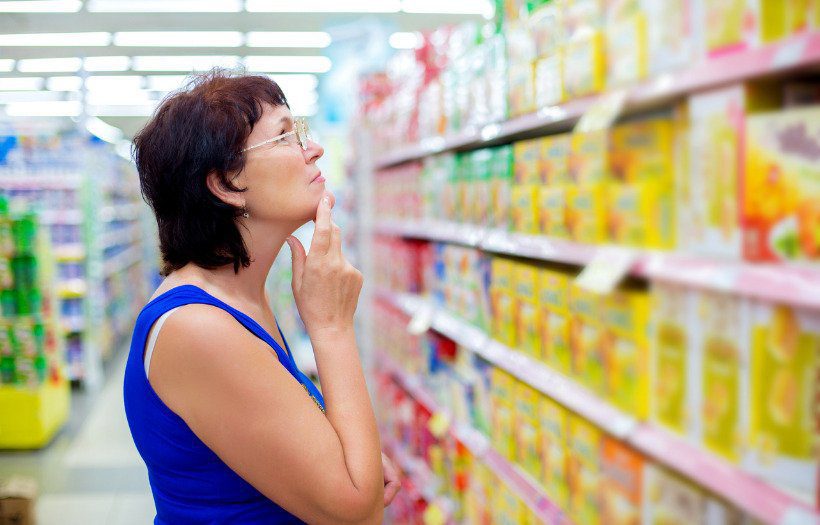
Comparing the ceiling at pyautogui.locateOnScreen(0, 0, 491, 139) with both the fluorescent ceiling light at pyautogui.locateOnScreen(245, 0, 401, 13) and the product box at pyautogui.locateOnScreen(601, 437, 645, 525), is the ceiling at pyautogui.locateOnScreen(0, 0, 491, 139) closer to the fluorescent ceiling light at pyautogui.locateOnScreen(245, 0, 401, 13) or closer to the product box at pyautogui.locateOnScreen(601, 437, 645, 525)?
the fluorescent ceiling light at pyautogui.locateOnScreen(245, 0, 401, 13)

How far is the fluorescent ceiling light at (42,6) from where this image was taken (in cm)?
905

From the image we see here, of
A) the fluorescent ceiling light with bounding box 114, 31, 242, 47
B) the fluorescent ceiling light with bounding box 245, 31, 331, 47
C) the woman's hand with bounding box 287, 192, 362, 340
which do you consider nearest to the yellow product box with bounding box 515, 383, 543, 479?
the woman's hand with bounding box 287, 192, 362, 340

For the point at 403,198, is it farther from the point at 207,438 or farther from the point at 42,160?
the point at 42,160

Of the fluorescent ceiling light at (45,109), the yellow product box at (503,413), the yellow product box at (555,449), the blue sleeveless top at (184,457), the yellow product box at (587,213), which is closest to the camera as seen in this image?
the blue sleeveless top at (184,457)

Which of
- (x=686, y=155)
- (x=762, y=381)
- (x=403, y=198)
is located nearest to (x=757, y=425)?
(x=762, y=381)

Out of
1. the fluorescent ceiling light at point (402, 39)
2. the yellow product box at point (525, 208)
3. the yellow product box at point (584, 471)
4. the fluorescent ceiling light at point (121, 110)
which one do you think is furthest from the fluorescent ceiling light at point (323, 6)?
the fluorescent ceiling light at point (121, 110)

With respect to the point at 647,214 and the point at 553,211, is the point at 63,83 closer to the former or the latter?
the point at 553,211

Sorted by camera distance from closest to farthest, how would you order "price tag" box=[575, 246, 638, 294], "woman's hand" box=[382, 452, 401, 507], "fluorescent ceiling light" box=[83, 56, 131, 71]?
"woman's hand" box=[382, 452, 401, 507] → "price tag" box=[575, 246, 638, 294] → "fluorescent ceiling light" box=[83, 56, 131, 71]

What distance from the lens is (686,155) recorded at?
1.54 m

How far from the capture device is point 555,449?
2.14 meters

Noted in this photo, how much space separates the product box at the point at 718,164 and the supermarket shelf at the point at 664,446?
402 mm

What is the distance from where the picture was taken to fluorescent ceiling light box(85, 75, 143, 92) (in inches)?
564

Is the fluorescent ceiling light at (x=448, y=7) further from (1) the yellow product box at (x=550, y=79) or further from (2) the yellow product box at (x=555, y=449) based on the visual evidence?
(2) the yellow product box at (x=555, y=449)

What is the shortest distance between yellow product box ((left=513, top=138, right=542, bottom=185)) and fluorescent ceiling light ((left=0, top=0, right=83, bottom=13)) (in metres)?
8.50
